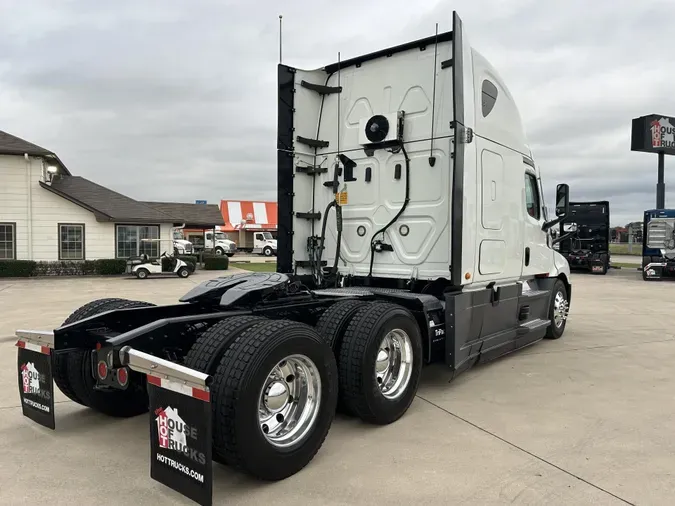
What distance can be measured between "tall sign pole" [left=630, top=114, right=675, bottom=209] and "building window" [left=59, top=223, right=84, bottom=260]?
27961 mm

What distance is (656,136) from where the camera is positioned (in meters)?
27.3

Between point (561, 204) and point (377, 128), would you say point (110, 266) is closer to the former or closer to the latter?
point (377, 128)

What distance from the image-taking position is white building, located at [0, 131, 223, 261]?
68.0 feet

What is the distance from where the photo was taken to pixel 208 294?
4309 mm

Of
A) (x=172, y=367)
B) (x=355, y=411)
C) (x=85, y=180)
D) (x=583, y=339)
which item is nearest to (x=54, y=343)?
(x=172, y=367)

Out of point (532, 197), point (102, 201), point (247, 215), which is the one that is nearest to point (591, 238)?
point (532, 197)

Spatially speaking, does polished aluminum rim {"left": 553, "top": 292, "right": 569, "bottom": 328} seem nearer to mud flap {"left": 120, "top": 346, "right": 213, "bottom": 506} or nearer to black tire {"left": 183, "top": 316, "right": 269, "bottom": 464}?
black tire {"left": 183, "top": 316, "right": 269, "bottom": 464}

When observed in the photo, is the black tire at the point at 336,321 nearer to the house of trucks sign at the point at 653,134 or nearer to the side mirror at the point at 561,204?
the side mirror at the point at 561,204

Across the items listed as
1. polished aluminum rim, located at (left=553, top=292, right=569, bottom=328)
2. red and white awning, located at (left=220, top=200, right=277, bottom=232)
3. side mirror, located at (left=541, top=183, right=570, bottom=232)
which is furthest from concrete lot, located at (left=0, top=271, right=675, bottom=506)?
red and white awning, located at (left=220, top=200, right=277, bottom=232)

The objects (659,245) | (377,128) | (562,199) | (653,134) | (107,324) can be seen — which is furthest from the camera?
(653,134)

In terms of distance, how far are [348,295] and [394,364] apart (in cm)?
78

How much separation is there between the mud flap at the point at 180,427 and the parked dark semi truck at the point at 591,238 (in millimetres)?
22424

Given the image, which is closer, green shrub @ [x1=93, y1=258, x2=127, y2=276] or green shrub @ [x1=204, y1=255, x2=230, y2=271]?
green shrub @ [x1=93, y1=258, x2=127, y2=276]

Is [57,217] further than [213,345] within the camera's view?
Yes
